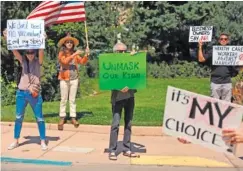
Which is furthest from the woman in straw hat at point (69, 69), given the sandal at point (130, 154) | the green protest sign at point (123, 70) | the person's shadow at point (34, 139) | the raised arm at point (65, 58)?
the sandal at point (130, 154)

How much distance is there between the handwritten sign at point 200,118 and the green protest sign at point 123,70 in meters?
2.89

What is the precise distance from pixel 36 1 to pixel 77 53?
12836mm

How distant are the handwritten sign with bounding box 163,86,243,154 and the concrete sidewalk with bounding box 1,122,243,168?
2913mm

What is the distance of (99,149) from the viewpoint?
27.2 ft

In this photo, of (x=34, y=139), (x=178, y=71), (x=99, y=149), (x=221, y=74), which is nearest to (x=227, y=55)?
(x=221, y=74)

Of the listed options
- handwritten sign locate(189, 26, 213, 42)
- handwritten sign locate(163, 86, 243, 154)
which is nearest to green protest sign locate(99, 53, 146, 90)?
handwritten sign locate(163, 86, 243, 154)

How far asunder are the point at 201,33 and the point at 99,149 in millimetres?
3595

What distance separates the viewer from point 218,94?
29.5 feet

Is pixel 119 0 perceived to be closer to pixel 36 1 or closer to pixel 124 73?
pixel 36 1

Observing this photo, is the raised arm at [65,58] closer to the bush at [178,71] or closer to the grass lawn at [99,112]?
the grass lawn at [99,112]

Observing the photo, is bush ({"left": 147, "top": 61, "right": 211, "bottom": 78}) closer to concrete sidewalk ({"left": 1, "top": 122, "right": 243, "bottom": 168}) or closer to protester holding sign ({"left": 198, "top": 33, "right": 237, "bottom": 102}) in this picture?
concrete sidewalk ({"left": 1, "top": 122, "right": 243, "bottom": 168})

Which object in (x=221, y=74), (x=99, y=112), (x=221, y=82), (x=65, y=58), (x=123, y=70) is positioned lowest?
(x=99, y=112)

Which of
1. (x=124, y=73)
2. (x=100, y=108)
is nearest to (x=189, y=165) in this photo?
(x=124, y=73)

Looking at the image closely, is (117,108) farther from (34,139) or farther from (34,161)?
(34,139)
